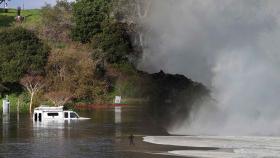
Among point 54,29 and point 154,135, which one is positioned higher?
point 54,29

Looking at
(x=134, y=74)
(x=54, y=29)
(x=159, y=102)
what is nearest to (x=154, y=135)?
(x=159, y=102)

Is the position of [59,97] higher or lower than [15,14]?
lower

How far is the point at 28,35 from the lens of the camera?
9456cm

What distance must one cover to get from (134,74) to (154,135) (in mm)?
51012

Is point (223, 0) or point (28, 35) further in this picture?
point (28, 35)

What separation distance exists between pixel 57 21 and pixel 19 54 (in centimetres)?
2168

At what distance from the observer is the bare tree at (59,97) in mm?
87312

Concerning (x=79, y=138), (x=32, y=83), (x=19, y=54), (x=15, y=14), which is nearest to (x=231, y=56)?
(x=79, y=138)

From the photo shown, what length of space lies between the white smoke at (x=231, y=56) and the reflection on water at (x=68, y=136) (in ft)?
17.8

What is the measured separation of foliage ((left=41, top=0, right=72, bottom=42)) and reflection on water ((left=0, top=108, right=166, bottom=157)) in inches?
1853

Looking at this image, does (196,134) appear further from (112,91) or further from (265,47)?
(112,91)

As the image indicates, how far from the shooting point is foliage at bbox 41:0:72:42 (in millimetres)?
108188

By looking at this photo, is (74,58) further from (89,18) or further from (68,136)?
(68,136)

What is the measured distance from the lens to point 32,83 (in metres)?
90.0
